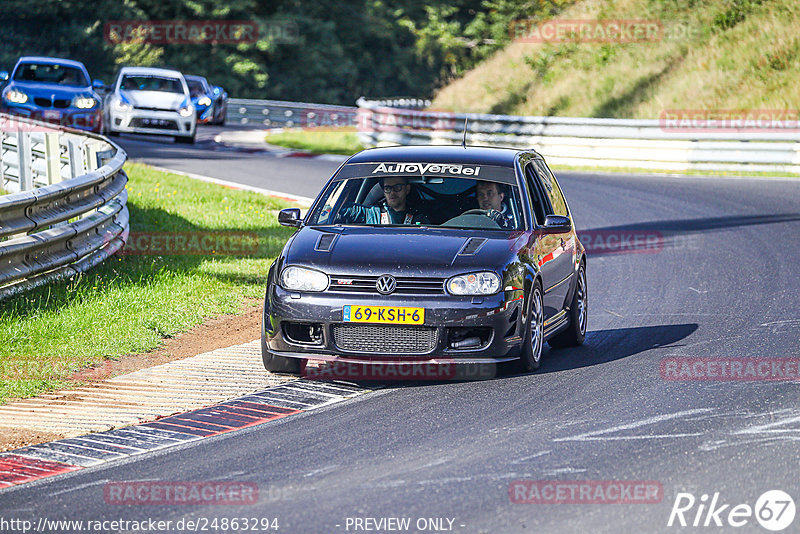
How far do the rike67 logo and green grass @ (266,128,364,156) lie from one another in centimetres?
2605

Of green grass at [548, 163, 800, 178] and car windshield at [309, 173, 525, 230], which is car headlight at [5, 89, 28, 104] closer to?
green grass at [548, 163, 800, 178]

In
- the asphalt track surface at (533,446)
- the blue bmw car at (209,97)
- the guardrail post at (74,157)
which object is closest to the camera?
the asphalt track surface at (533,446)

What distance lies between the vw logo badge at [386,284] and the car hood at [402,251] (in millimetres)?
41

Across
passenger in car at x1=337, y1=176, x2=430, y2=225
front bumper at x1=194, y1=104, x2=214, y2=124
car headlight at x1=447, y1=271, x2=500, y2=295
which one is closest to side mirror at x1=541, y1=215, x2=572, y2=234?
passenger in car at x1=337, y1=176, x2=430, y2=225

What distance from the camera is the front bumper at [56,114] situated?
26.5 m

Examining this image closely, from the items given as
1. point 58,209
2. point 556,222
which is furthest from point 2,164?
point 556,222

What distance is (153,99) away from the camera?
30141 mm

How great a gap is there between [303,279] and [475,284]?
3.68 feet

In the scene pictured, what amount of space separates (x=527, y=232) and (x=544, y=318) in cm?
63

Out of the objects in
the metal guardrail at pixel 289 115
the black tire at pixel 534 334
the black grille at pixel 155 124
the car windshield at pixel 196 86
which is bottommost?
the metal guardrail at pixel 289 115

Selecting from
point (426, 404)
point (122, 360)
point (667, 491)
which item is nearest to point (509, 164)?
point (426, 404)

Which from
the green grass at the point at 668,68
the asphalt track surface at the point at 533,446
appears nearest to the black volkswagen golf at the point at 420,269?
the asphalt track surface at the point at 533,446

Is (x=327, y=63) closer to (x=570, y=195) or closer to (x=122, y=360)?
(x=570, y=195)

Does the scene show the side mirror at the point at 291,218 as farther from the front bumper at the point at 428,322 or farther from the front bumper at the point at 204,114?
the front bumper at the point at 204,114
